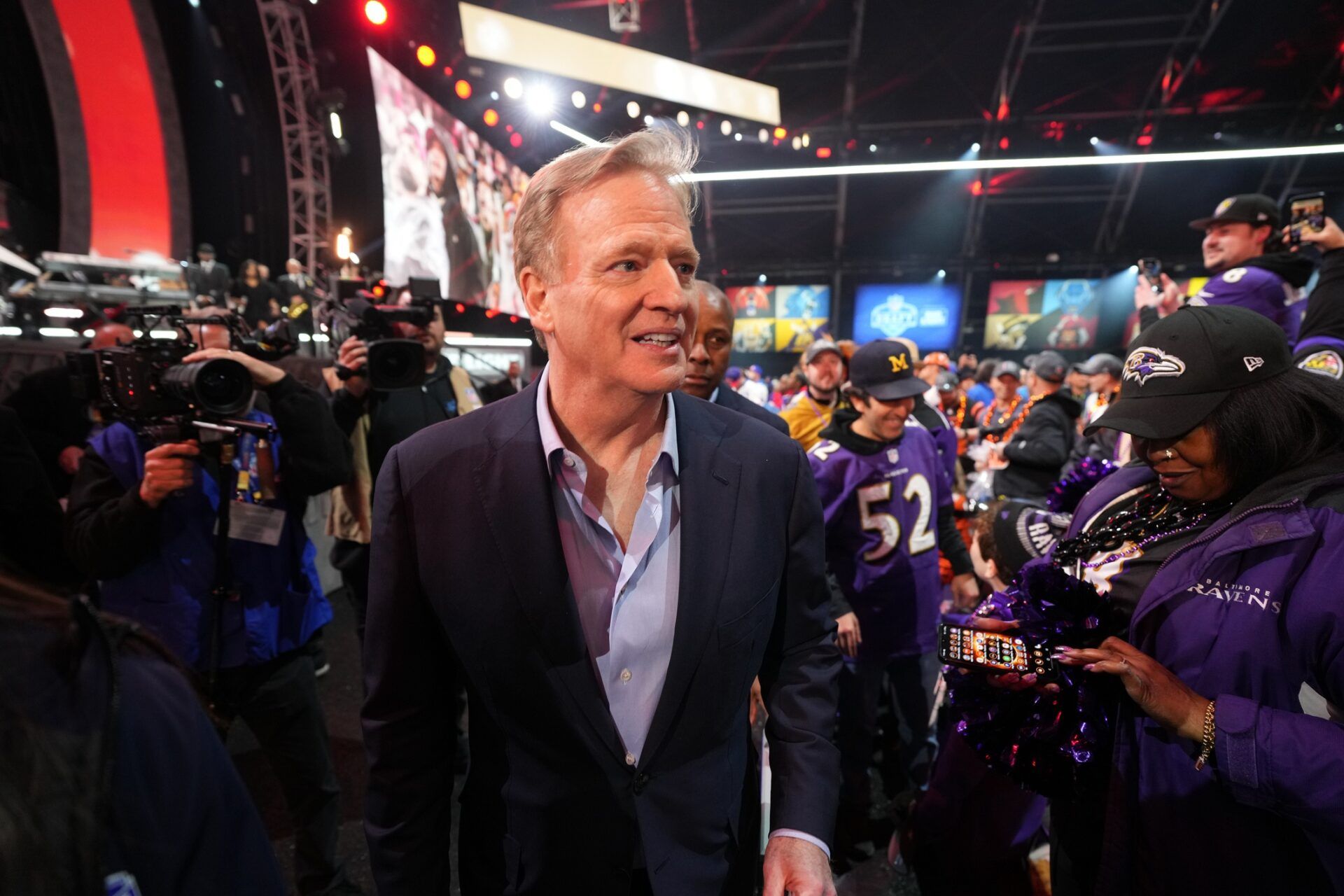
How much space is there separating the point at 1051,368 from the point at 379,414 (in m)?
5.09

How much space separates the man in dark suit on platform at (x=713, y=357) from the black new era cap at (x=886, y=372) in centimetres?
59

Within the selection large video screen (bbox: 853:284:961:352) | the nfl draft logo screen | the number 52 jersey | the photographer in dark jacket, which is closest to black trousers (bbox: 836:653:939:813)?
the number 52 jersey

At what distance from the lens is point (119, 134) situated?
955 centimetres

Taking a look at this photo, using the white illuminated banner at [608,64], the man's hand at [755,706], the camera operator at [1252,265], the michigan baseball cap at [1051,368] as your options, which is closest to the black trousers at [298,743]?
the man's hand at [755,706]

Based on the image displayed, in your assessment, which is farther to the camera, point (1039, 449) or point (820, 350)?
point (820, 350)

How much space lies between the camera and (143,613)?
6.81 ft

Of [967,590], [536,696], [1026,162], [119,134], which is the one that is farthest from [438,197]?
[1026,162]

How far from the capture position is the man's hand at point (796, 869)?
119 cm

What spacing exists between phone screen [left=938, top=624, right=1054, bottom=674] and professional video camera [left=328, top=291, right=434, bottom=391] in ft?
7.33

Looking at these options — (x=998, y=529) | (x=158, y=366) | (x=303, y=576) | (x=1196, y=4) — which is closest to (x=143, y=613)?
A: (x=303, y=576)

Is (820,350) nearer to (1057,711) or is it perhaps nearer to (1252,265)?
(1252,265)

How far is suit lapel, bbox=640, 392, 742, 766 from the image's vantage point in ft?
3.97

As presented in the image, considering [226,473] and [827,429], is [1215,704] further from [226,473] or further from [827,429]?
[226,473]

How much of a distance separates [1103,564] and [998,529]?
2.89 ft
